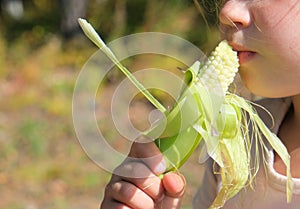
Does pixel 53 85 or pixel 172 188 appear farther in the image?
pixel 53 85

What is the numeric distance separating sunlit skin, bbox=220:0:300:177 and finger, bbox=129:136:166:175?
196 millimetres

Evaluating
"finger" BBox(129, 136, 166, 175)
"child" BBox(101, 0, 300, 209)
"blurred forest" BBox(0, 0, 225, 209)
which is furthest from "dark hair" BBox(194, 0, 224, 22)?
"finger" BBox(129, 136, 166, 175)

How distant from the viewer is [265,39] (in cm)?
118

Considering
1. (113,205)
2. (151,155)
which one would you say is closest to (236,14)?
(151,155)

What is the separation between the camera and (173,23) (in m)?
6.48

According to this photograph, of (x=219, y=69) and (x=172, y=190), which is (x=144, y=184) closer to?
(x=172, y=190)

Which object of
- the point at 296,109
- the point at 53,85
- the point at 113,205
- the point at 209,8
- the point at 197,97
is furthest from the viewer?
the point at 53,85

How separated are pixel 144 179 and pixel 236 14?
1.01 ft

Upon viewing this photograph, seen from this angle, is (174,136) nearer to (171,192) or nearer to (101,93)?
(171,192)

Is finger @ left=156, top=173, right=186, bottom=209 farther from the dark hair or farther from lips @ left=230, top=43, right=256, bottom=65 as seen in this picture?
the dark hair

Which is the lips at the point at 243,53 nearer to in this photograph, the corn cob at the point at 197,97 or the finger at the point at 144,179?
the corn cob at the point at 197,97

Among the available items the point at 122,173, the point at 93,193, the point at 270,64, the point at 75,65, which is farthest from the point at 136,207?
the point at 75,65

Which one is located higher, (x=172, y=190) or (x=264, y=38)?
(x=264, y=38)

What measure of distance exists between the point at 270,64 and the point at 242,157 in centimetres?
16
